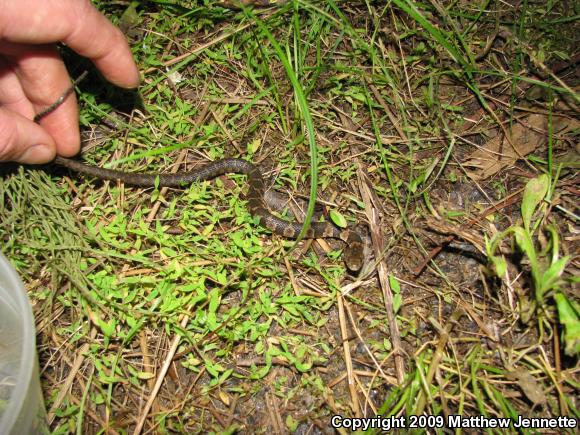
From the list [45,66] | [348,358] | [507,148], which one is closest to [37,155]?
[45,66]

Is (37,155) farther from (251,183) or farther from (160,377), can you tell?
(160,377)

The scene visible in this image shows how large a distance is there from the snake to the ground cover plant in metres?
0.10

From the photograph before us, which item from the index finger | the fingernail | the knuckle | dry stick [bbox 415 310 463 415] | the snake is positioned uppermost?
the index finger

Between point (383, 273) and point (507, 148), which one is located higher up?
point (507, 148)

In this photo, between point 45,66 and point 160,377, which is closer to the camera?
point 160,377

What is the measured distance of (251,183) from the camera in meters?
4.59

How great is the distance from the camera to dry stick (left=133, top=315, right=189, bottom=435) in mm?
3521

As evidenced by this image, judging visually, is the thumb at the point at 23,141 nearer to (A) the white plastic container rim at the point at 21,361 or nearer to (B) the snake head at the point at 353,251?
(A) the white plastic container rim at the point at 21,361

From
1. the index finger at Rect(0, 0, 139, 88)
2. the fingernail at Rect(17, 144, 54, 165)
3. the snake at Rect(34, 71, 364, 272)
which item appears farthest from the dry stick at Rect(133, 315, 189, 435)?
the index finger at Rect(0, 0, 139, 88)

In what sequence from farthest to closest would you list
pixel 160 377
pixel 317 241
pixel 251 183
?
pixel 251 183, pixel 317 241, pixel 160 377

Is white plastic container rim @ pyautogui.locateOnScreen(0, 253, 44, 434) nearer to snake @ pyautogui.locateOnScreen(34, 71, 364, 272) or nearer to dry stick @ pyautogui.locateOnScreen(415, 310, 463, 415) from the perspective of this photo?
snake @ pyautogui.locateOnScreen(34, 71, 364, 272)

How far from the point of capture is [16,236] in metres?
4.06

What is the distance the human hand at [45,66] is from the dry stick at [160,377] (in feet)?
6.37

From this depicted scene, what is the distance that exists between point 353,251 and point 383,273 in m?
0.35
